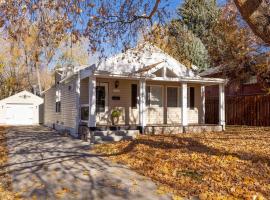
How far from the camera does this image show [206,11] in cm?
3097

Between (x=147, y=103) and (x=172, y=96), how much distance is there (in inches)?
63.8

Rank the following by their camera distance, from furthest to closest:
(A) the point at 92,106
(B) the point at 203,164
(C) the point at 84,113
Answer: (C) the point at 84,113 < (A) the point at 92,106 < (B) the point at 203,164

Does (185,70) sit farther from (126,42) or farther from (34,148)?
(34,148)

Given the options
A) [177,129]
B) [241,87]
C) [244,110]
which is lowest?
[177,129]

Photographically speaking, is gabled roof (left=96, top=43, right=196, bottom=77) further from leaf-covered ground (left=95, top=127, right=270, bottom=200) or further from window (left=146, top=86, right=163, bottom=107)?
leaf-covered ground (left=95, top=127, right=270, bottom=200)

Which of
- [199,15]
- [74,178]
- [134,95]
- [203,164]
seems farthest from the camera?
[199,15]

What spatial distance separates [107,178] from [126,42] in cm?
487

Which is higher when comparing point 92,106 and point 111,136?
point 92,106

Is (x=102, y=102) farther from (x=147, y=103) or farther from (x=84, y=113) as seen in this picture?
(x=147, y=103)

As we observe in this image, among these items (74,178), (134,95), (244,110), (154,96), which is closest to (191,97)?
(154,96)

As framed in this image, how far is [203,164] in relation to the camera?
775 centimetres

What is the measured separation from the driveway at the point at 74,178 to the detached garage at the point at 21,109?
19.0 metres

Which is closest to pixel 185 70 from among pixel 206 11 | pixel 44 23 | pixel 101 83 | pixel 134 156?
pixel 101 83

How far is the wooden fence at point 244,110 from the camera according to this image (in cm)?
1784
